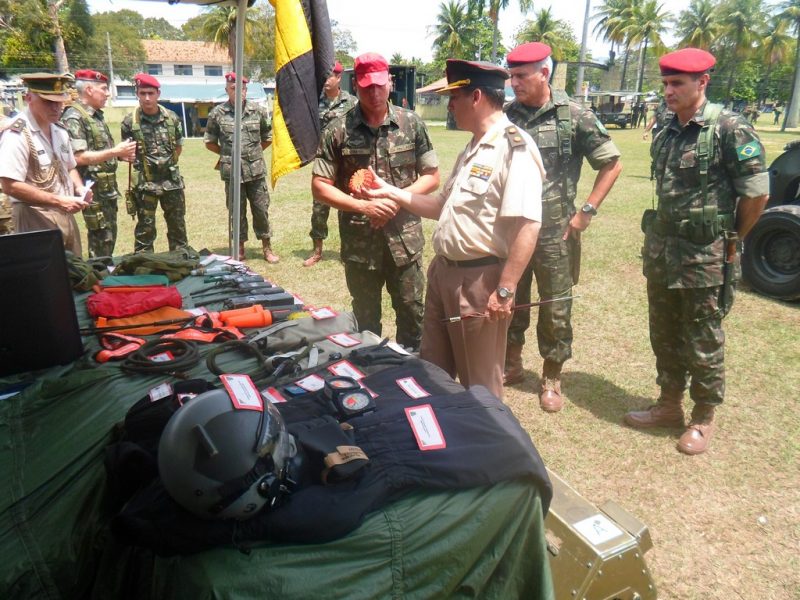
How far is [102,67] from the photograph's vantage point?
54.3 m

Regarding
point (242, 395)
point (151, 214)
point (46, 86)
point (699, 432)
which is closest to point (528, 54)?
point (699, 432)

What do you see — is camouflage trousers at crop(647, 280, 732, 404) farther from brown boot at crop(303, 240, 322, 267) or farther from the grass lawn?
brown boot at crop(303, 240, 322, 267)

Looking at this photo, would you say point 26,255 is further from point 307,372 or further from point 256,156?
point 256,156

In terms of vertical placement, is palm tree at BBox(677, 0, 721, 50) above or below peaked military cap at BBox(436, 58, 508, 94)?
above

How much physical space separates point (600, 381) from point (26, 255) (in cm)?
340

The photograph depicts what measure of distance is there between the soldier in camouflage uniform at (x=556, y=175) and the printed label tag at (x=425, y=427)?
6.77ft

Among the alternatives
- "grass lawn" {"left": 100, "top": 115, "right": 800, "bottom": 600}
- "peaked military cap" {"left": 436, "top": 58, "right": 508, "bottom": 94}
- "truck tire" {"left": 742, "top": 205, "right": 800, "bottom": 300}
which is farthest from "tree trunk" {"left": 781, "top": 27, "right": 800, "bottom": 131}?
"peaked military cap" {"left": 436, "top": 58, "right": 508, "bottom": 94}

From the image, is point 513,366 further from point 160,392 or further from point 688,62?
point 160,392

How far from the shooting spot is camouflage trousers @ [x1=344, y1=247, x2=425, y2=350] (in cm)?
355

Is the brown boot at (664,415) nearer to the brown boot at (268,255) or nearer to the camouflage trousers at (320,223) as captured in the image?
the camouflage trousers at (320,223)

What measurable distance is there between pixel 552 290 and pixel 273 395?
2138mm

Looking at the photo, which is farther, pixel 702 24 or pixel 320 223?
pixel 702 24

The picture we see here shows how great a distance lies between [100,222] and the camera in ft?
18.7

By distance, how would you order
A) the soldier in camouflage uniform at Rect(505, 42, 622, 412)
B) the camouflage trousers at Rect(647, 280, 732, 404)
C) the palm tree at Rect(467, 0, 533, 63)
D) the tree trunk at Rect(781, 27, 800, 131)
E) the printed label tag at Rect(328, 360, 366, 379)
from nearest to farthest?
1. the printed label tag at Rect(328, 360, 366, 379)
2. the camouflage trousers at Rect(647, 280, 732, 404)
3. the soldier in camouflage uniform at Rect(505, 42, 622, 412)
4. the tree trunk at Rect(781, 27, 800, 131)
5. the palm tree at Rect(467, 0, 533, 63)
